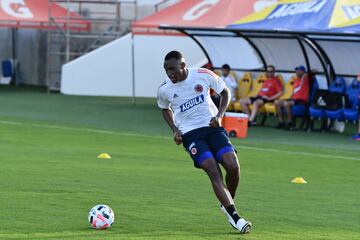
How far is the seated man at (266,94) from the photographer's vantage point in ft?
98.1

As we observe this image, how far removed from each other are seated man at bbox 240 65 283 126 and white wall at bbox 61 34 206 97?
9711 mm

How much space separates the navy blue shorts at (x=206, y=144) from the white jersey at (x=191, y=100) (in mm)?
83

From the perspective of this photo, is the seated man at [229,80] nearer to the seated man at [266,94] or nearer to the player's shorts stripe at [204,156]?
the seated man at [266,94]

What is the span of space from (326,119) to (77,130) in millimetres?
6612

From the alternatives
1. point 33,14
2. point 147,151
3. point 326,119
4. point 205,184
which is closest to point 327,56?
point 326,119

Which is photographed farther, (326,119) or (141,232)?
(326,119)

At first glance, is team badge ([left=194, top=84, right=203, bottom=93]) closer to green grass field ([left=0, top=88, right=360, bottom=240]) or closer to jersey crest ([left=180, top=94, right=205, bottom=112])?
jersey crest ([left=180, top=94, right=205, bottom=112])

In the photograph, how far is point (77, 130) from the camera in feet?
88.5

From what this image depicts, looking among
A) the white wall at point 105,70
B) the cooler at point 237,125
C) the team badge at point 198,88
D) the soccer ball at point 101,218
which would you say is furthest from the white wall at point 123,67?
the soccer ball at point 101,218

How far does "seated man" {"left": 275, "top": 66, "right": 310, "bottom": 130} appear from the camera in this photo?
95.0 feet

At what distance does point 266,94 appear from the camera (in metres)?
30.2

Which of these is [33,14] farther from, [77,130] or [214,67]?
[77,130]

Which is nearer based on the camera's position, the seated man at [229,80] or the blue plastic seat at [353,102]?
the blue plastic seat at [353,102]

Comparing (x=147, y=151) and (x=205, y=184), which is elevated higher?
(x=205, y=184)
